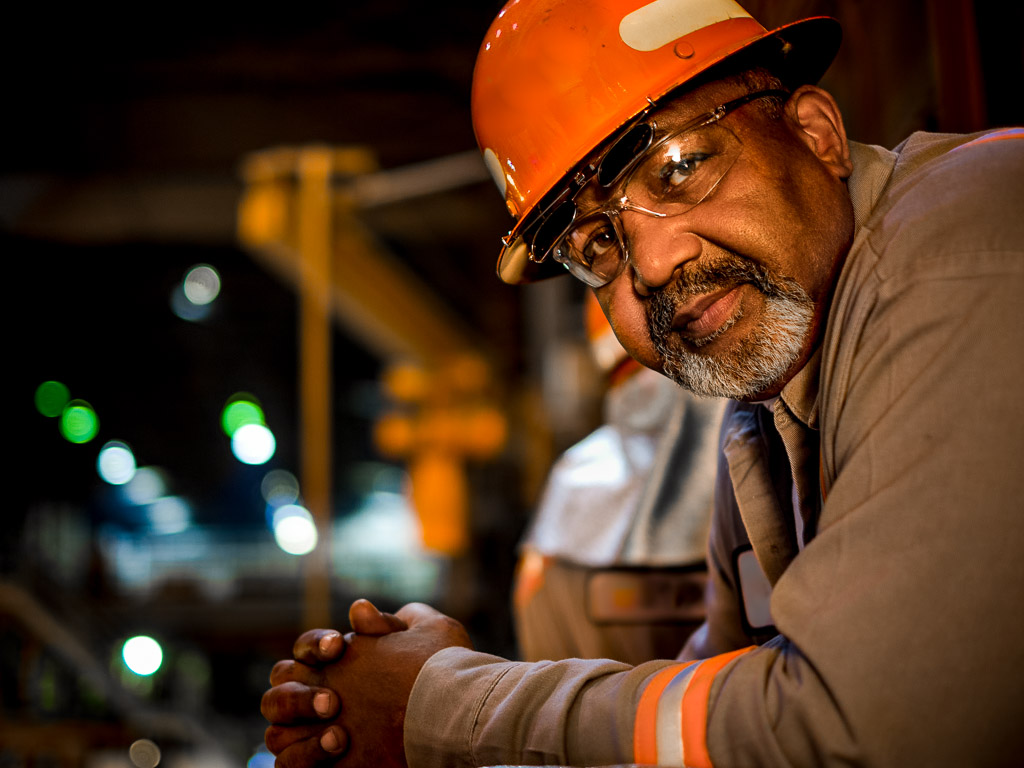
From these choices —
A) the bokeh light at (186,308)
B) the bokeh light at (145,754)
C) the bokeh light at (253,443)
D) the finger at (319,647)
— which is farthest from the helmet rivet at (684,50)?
the bokeh light at (253,443)

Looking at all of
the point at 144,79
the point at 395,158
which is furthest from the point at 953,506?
the point at 395,158

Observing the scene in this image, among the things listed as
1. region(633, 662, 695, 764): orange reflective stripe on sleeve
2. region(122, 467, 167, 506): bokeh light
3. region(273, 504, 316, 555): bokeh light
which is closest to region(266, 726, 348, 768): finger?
region(633, 662, 695, 764): orange reflective stripe on sleeve

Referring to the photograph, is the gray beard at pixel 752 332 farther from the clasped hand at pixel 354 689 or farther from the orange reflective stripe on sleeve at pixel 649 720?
the clasped hand at pixel 354 689

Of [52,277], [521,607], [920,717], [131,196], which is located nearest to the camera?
[920,717]

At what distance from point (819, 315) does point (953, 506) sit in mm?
560

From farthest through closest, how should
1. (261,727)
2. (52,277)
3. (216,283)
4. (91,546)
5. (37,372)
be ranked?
(91,546), (37,372), (261,727), (216,283), (52,277)

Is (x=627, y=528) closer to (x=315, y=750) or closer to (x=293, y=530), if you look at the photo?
(x=315, y=750)

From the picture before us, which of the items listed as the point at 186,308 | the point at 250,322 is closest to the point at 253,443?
the point at 250,322

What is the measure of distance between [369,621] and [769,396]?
854mm

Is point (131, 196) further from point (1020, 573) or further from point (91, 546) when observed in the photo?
point (91, 546)

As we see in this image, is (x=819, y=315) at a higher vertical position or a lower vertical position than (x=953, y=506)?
higher

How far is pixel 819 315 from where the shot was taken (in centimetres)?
161

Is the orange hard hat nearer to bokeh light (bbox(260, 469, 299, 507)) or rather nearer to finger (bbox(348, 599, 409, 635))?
finger (bbox(348, 599, 409, 635))

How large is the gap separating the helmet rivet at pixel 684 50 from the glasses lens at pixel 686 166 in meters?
0.14
